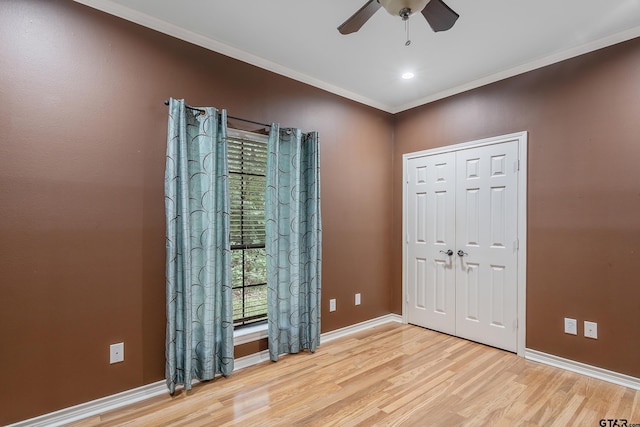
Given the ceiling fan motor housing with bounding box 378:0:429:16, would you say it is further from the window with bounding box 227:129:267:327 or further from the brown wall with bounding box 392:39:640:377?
the brown wall with bounding box 392:39:640:377

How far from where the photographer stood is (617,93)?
7.88ft

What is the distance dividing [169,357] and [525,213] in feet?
10.4

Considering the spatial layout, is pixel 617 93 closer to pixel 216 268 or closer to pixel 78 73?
pixel 216 268

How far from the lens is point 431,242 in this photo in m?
3.54

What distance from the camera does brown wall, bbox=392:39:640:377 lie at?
234cm

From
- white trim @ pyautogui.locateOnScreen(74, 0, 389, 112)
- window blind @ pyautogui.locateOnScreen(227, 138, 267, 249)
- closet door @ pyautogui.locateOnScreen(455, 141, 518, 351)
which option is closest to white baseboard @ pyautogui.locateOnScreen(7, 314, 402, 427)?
window blind @ pyautogui.locateOnScreen(227, 138, 267, 249)

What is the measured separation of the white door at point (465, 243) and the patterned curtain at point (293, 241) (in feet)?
4.48

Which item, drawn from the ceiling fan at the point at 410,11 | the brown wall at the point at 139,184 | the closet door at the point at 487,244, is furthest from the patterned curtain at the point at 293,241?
the closet door at the point at 487,244

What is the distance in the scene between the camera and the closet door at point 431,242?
338cm

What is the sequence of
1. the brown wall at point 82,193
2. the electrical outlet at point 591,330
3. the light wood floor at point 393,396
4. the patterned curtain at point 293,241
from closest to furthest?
1. the brown wall at point 82,193
2. the light wood floor at point 393,396
3. the electrical outlet at point 591,330
4. the patterned curtain at point 293,241

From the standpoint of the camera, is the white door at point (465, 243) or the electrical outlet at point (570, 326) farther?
the white door at point (465, 243)

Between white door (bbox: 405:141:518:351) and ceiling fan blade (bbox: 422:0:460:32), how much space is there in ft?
5.50

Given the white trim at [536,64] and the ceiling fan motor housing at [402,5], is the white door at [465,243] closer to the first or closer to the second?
the white trim at [536,64]

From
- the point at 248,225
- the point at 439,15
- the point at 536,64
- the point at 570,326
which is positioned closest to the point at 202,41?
the point at 248,225
